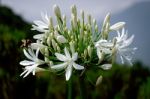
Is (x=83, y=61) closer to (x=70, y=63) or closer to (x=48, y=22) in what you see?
(x=70, y=63)

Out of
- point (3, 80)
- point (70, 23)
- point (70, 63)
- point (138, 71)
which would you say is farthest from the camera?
point (138, 71)

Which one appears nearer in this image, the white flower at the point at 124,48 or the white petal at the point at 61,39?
the white petal at the point at 61,39

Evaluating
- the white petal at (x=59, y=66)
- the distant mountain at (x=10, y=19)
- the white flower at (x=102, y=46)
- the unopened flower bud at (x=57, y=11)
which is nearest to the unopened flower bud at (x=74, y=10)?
the unopened flower bud at (x=57, y=11)

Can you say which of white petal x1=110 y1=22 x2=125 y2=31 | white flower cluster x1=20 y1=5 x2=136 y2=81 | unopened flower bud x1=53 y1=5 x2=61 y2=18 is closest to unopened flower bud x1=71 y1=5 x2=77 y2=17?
white flower cluster x1=20 y1=5 x2=136 y2=81

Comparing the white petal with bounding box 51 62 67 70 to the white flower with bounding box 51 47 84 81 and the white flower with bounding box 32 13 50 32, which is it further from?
the white flower with bounding box 32 13 50 32

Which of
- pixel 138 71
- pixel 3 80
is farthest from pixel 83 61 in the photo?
pixel 138 71

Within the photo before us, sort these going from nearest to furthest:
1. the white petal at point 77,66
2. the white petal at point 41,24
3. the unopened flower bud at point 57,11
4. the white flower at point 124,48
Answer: the white petal at point 77,66 < the white flower at point 124,48 < the white petal at point 41,24 < the unopened flower bud at point 57,11

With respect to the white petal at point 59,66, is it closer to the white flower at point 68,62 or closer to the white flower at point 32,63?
the white flower at point 68,62

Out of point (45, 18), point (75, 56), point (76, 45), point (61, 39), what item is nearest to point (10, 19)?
point (45, 18)
